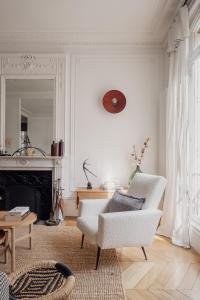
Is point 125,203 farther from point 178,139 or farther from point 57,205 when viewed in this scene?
point 57,205

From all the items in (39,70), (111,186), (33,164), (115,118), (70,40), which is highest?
(70,40)

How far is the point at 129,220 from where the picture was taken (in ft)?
7.85

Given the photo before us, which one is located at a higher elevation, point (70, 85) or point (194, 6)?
point (194, 6)

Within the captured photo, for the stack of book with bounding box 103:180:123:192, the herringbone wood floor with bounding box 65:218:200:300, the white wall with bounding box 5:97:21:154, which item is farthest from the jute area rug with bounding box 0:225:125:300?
the white wall with bounding box 5:97:21:154

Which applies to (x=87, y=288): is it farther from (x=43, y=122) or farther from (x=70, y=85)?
(x=70, y=85)

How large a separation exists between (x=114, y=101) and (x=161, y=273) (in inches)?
107

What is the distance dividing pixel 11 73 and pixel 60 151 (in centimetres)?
154

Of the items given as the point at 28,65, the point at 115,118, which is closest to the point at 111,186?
the point at 115,118

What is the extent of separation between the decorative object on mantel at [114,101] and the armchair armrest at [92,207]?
175 centimetres

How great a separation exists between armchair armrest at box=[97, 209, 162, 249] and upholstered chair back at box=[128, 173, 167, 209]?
0.42 ft

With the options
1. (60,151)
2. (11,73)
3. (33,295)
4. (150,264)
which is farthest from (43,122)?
(33,295)

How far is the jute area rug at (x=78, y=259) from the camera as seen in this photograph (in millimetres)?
2023

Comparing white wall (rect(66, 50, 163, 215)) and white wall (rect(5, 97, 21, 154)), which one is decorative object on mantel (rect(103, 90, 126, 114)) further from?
white wall (rect(5, 97, 21, 154))

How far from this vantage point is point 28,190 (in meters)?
4.16
